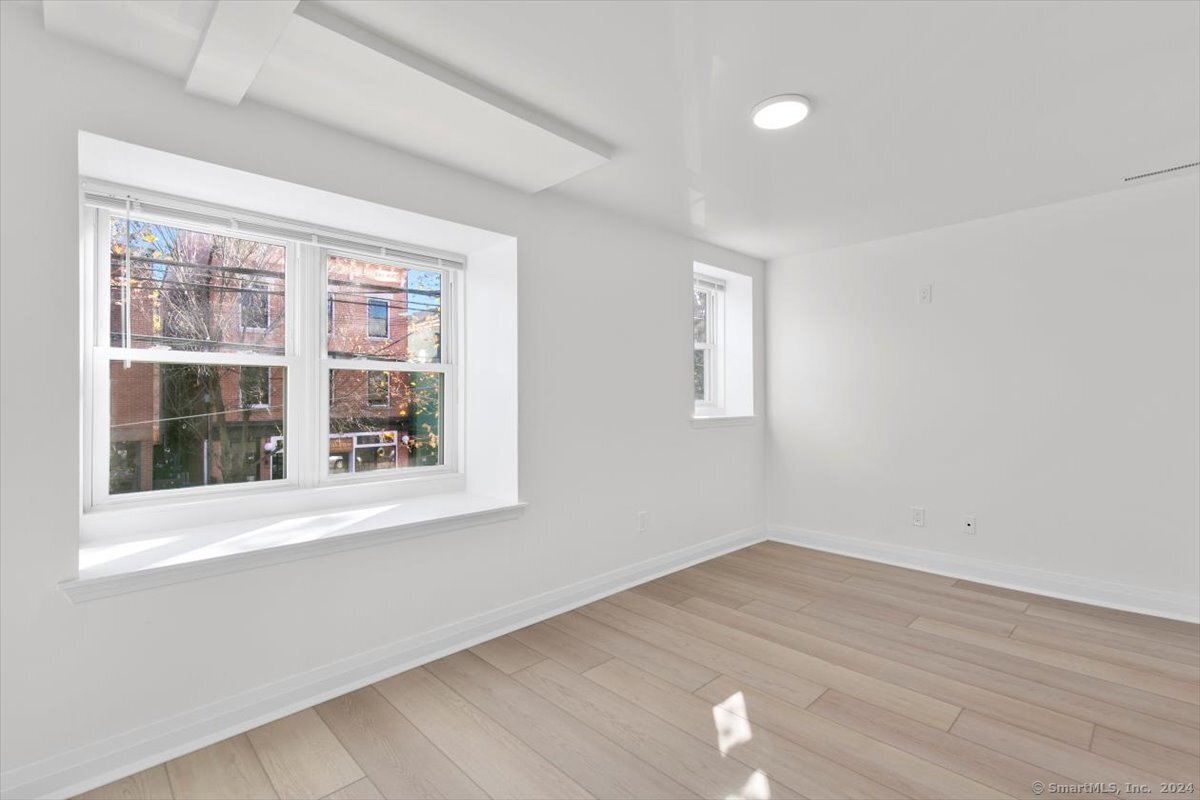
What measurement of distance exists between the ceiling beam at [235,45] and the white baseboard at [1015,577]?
4332mm

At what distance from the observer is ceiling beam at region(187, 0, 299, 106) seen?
147 cm

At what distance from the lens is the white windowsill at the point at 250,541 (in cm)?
176

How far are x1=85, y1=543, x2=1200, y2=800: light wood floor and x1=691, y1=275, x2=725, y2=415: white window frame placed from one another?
195 cm

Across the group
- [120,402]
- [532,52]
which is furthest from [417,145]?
[120,402]

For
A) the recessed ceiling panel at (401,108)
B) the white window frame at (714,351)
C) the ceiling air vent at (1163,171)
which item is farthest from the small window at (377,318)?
the ceiling air vent at (1163,171)

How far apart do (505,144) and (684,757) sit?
240cm

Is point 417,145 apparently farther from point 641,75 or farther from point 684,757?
point 684,757

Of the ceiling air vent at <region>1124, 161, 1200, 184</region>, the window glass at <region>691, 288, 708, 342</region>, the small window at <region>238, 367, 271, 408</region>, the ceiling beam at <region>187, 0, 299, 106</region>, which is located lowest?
the small window at <region>238, 367, 271, 408</region>

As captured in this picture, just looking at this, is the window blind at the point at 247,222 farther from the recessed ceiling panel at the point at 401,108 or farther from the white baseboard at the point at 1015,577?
the white baseboard at the point at 1015,577

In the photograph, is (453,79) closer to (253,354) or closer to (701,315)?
(253,354)

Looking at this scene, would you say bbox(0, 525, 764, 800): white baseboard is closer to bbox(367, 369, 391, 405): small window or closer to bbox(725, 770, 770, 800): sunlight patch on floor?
bbox(367, 369, 391, 405): small window

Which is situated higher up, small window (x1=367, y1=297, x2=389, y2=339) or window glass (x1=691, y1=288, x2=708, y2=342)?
window glass (x1=691, y1=288, x2=708, y2=342)

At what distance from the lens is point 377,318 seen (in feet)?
9.41

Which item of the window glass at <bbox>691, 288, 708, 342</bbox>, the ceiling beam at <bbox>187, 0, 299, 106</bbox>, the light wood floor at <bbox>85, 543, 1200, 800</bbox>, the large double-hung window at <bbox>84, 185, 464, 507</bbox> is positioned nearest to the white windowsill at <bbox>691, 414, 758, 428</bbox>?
the window glass at <bbox>691, 288, 708, 342</bbox>
